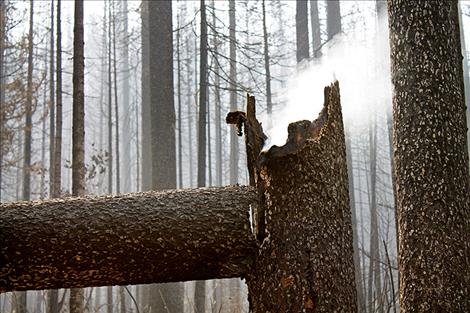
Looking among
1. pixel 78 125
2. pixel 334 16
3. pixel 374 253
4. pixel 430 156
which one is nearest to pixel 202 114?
pixel 78 125

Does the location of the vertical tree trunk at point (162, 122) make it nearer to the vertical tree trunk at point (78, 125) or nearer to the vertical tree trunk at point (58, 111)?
the vertical tree trunk at point (78, 125)

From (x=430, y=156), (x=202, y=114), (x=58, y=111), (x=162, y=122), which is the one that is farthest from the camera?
(x=58, y=111)

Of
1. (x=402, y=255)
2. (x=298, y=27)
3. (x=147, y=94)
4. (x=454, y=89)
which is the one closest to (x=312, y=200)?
(x=402, y=255)

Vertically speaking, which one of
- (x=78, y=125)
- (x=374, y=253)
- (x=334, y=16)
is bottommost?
(x=374, y=253)

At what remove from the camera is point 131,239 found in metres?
2.71

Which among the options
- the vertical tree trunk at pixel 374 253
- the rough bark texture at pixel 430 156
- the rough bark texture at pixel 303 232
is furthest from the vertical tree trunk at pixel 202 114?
the rough bark texture at pixel 303 232

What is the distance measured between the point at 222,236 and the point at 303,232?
0.39m

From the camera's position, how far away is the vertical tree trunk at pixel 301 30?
14380 millimetres

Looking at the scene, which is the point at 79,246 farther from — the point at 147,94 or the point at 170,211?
the point at 147,94

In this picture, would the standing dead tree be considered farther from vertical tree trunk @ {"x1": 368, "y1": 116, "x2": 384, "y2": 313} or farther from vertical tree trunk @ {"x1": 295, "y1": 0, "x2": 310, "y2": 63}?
vertical tree trunk @ {"x1": 295, "y1": 0, "x2": 310, "y2": 63}

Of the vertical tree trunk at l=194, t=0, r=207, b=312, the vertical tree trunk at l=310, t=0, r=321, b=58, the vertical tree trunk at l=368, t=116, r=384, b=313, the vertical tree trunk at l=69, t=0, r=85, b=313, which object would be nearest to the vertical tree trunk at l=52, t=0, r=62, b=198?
the vertical tree trunk at l=194, t=0, r=207, b=312

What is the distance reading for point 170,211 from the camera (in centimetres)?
275

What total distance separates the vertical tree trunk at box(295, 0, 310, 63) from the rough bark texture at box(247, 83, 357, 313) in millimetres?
11593

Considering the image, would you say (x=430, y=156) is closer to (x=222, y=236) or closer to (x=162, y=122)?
(x=222, y=236)
